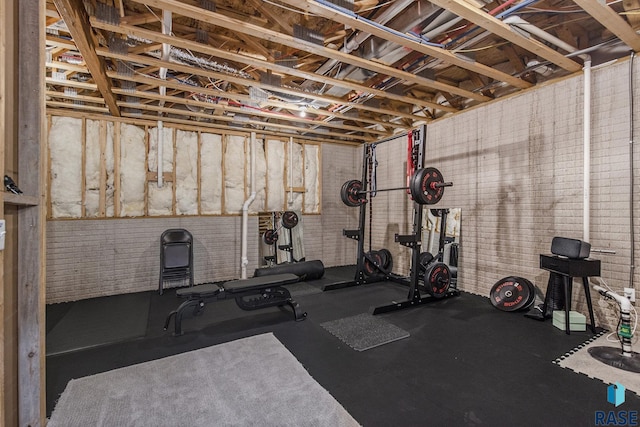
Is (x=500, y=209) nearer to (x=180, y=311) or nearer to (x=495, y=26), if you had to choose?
(x=495, y=26)

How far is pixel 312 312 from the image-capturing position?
384 centimetres

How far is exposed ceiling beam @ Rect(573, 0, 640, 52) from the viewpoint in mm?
2174

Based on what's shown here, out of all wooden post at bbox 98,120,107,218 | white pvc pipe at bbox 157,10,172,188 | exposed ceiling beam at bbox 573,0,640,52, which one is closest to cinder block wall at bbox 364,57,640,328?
exposed ceiling beam at bbox 573,0,640,52

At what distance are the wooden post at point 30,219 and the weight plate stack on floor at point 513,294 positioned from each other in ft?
15.1

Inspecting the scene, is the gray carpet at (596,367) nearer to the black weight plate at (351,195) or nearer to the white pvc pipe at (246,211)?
the black weight plate at (351,195)

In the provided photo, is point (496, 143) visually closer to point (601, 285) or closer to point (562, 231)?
point (562, 231)

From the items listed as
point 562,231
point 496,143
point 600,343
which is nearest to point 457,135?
point 496,143

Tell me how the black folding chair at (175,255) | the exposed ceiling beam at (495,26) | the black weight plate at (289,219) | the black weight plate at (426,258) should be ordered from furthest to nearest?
the black weight plate at (289,219) < the black weight plate at (426,258) < the black folding chair at (175,255) < the exposed ceiling beam at (495,26)

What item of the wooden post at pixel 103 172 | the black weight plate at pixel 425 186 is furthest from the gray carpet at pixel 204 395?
the wooden post at pixel 103 172

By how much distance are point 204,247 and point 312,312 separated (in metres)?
2.66

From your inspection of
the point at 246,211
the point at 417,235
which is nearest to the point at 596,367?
the point at 417,235

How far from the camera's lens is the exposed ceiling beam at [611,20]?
2174mm

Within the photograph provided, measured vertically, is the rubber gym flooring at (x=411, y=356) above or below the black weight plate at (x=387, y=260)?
below

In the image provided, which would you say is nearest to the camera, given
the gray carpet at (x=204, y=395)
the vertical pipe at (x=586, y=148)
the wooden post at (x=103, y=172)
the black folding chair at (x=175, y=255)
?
the gray carpet at (x=204, y=395)
